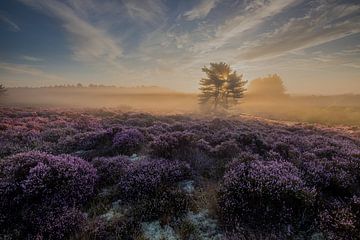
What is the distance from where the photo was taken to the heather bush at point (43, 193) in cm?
371

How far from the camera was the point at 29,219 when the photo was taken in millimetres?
3867

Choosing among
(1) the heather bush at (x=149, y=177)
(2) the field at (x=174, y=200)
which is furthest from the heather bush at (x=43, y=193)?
(1) the heather bush at (x=149, y=177)

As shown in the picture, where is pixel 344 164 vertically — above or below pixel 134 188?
above

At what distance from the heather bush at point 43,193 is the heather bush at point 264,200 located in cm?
266

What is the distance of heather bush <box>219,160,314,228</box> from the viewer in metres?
3.75

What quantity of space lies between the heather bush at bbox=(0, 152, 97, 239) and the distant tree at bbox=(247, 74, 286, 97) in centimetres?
10021

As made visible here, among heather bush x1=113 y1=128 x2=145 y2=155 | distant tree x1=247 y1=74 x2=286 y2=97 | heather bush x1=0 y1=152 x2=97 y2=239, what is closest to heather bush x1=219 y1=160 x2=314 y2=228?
heather bush x1=0 y1=152 x2=97 y2=239

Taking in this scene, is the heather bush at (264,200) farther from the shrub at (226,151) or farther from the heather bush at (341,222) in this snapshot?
the shrub at (226,151)

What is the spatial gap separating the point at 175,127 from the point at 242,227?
9.79 m

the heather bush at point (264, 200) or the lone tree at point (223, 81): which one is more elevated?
the lone tree at point (223, 81)

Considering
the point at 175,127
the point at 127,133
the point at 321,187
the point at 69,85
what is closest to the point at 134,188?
Result: the point at 321,187

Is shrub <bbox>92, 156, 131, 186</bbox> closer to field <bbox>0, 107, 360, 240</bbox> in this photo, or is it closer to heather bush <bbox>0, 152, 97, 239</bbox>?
field <bbox>0, 107, 360, 240</bbox>

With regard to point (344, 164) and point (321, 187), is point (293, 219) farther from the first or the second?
point (344, 164)

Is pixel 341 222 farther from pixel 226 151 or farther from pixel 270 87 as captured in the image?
pixel 270 87
